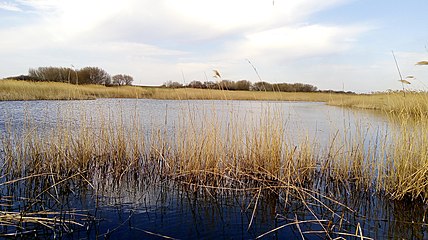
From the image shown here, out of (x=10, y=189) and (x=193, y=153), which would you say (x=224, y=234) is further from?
(x=10, y=189)

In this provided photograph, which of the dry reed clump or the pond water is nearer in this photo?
the pond water

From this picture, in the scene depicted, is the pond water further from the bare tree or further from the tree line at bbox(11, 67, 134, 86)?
the bare tree

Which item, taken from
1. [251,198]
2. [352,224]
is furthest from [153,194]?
[352,224]

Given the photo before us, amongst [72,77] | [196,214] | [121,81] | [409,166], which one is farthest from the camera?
[121,81]

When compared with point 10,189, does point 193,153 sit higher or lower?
higher

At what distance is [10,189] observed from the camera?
4008mm

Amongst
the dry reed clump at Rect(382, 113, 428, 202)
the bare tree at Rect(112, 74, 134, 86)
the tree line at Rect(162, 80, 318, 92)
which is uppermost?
the bare tree at Rect(112, 74, 134, 86)

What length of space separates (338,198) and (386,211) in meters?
0.62

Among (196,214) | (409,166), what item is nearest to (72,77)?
(196,214)

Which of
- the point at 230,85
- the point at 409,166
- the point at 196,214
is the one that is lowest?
the point at 196,214

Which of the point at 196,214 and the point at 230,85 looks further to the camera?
the point at 230,85

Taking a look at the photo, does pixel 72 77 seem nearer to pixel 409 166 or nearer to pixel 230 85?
pixel 230 85

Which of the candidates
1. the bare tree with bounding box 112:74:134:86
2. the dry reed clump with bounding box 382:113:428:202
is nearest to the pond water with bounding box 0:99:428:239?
the dry reed clump with bounding box 382:113:428:202

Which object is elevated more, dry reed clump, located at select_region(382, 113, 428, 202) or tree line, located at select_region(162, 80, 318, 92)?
tree line, located at select_region(162, 80, 318, 92)
